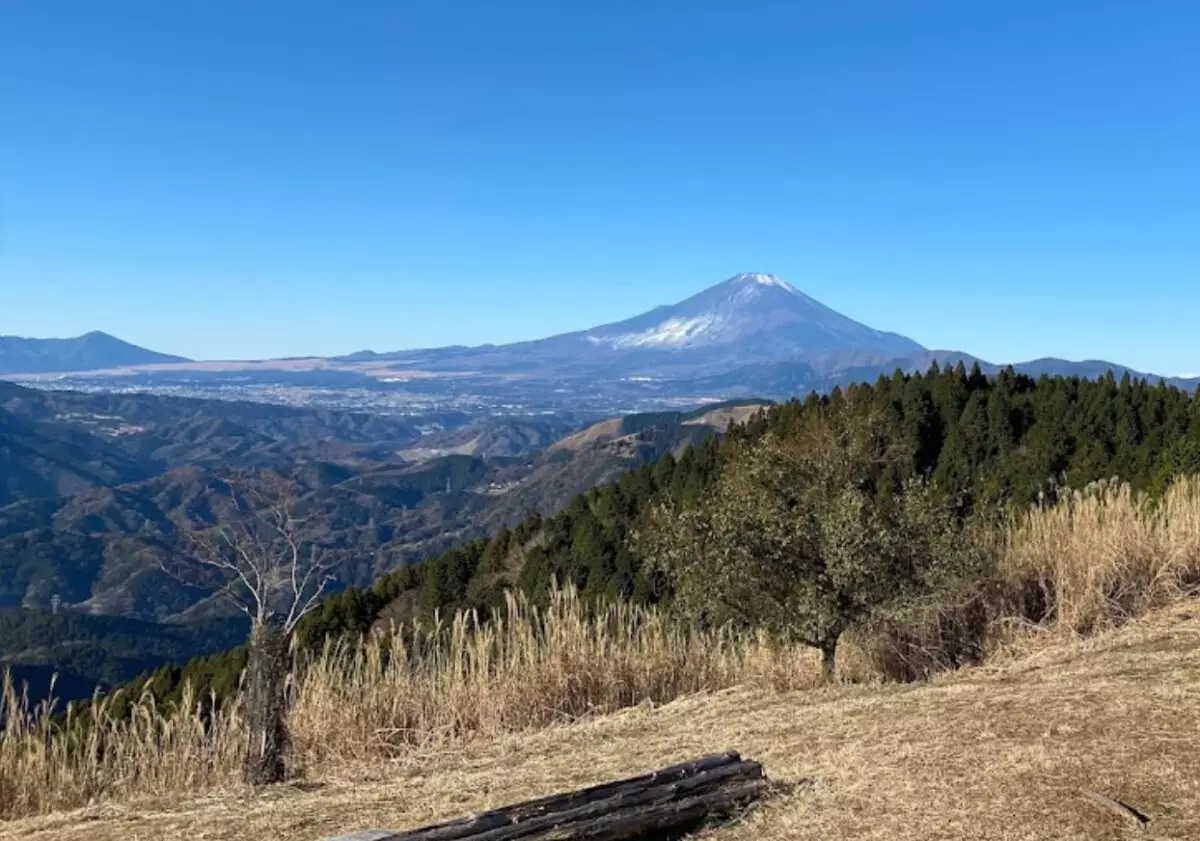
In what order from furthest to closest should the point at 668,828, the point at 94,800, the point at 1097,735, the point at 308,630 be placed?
the point at 308,630
the point at 94,800
the point at 1097,735
the point at 668,828

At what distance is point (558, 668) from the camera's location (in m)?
7.69

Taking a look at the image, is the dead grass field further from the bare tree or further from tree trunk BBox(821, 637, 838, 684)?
tree trunk BBox(821, 637, 838, 684)

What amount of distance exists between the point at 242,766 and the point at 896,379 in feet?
96.1

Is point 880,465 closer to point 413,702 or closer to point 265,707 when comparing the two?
point 413,702

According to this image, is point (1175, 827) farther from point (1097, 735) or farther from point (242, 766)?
point (242, 766)

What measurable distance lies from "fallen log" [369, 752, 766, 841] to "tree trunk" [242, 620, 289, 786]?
285 cm

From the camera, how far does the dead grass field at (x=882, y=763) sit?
12.9 feet

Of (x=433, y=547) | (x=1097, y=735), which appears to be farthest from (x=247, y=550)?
(x=433, y=547)

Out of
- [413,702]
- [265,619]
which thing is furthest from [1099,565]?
[265,619]

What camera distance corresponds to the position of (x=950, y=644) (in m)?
8.25

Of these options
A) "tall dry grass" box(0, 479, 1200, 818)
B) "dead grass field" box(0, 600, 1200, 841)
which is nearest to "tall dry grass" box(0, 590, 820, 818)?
"tall dry grass" box(0, 479, 1200, 818)

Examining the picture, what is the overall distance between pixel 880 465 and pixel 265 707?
74.7 feet

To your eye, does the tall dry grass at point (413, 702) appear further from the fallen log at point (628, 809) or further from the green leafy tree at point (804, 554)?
the fallen log at point (628, 809)

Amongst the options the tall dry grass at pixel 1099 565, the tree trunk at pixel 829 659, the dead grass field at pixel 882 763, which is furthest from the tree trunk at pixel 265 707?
the tall dry grass at pixel 1099 565
